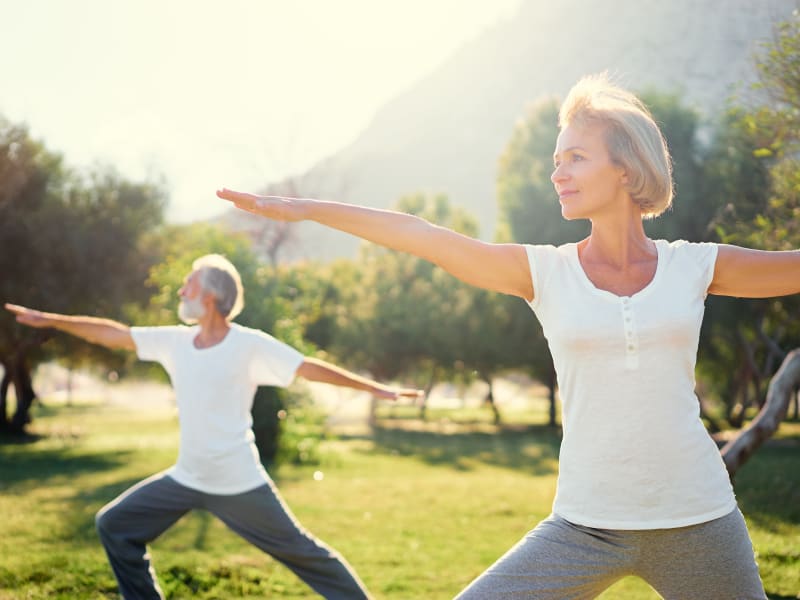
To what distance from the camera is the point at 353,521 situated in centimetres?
1205

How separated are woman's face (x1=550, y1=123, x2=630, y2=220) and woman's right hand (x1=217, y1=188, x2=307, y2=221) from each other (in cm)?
92

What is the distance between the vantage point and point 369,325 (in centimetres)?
4441

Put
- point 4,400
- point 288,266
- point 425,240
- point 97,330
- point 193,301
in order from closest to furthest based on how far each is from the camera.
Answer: point 425,240 → point 193,301 → point 97,330 → point 288,266 → point 4,400

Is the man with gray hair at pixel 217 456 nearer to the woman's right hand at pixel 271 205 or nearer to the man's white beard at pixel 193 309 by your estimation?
the man's white beard at pixel 193 309

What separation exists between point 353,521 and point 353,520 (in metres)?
0.09

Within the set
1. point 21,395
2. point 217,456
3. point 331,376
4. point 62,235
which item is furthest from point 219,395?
point 21,395

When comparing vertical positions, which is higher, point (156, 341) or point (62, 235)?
Result: point (62, 235)

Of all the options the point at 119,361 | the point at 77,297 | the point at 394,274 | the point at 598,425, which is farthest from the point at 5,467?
the point at 394,274

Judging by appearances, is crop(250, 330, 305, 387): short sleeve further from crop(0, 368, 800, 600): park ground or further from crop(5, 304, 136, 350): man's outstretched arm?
crop(0, 368, 800, 600): park ground

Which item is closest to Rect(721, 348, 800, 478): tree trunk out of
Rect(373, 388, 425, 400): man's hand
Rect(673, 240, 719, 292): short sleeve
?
Rect(373, 388, 425, 400): man's hand

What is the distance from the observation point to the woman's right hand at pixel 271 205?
9.80 feet

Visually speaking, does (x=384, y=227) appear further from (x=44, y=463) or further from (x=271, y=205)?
(x=44, y=463)

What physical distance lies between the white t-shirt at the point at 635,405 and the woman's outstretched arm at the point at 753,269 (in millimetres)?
185

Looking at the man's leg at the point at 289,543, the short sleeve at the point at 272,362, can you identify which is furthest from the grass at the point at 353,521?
the short sleeve at the point at 272,362
